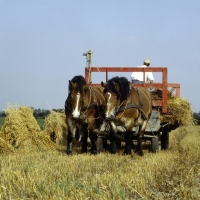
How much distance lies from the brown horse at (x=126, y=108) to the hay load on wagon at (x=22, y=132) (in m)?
2.58

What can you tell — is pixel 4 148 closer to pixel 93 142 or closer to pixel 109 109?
pixel 93 142

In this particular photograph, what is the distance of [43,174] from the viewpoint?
6953 mm

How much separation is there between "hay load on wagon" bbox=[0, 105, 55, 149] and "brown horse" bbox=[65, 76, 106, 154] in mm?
1866

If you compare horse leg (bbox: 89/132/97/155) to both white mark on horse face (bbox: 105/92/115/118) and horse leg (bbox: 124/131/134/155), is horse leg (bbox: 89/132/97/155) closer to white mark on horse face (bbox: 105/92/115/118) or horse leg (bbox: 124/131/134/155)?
horse leg (bbox: 124/131/134/155)

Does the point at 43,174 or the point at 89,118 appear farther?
the point at 89,118

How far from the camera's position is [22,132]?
12.8 m

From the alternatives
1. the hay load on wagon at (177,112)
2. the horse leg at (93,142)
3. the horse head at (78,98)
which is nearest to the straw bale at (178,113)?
the hay load on wagon at (177,112)

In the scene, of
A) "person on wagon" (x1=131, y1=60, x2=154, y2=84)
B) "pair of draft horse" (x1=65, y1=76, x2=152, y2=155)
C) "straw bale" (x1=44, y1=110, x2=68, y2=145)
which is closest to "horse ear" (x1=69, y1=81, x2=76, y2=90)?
"pair of draft horse" (x1=65, y1=76, x2=152, y2=155)

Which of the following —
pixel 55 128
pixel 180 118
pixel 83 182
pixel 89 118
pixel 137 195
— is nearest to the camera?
pixel 137 195

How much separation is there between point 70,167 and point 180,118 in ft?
16.1

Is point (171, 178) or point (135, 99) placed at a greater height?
point (135, 99)

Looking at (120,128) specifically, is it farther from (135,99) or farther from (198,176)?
(198,176)

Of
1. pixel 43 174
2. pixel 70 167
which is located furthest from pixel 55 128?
pixel 43 174

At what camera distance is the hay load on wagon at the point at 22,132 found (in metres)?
12.6
